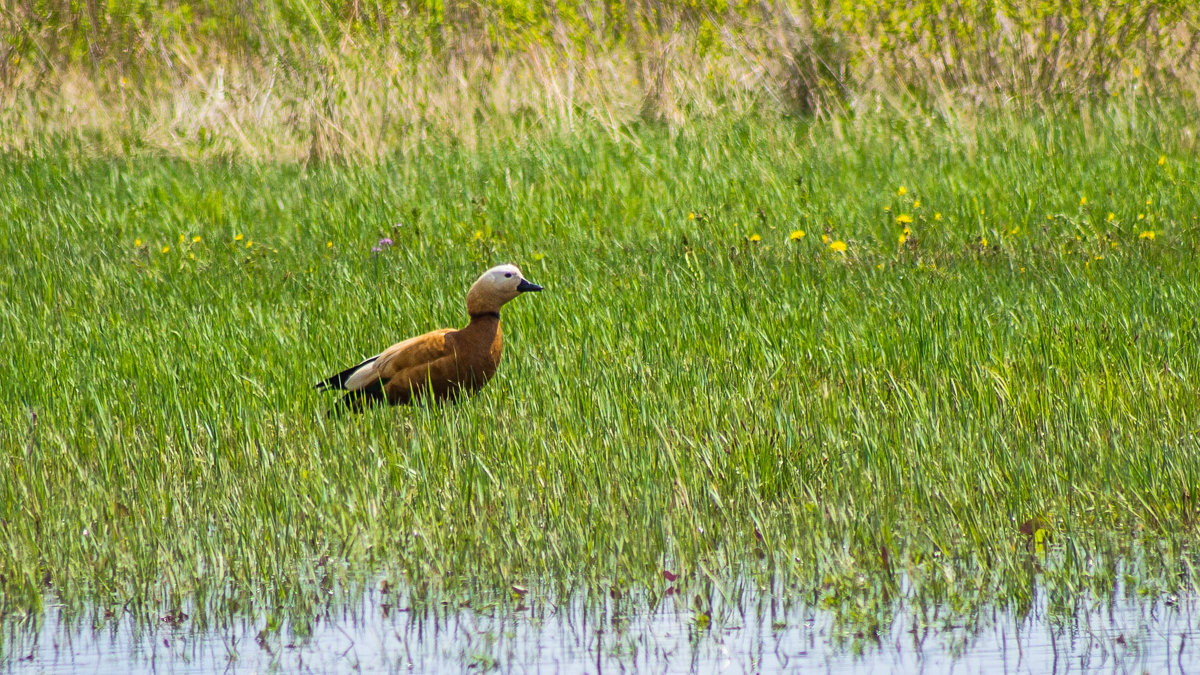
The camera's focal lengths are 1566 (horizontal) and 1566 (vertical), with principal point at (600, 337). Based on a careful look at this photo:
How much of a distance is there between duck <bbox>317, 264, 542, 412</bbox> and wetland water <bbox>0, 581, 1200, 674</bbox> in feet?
6.51

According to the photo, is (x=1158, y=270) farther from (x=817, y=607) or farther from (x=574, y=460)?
(x=817, y=607)

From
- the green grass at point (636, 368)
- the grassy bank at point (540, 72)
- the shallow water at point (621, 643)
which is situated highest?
the grassy bank at point (540, 72)

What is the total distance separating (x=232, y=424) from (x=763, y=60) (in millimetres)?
8584

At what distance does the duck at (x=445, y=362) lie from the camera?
5805mm

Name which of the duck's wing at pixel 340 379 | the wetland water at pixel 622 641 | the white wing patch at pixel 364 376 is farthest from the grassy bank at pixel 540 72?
the wetland water at pixel 622 641

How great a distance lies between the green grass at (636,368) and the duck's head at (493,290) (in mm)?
371

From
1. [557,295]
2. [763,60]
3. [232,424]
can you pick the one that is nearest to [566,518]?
[232,424]

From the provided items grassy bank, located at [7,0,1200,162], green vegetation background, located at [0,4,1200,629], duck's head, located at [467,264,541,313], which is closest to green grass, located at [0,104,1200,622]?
green vegetation background, located at [0,4,1200,629]

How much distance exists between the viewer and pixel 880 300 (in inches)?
303

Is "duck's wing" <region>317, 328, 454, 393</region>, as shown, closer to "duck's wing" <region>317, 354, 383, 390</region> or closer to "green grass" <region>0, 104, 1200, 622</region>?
"duck's wing" <region>317, 354, 383, 390</region>

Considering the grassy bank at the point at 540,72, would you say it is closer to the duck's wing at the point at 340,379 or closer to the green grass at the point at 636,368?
the green grass at the point at 636,368

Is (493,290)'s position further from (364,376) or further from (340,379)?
(340,379)

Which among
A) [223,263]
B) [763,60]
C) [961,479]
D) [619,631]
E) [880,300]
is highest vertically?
[763,60]

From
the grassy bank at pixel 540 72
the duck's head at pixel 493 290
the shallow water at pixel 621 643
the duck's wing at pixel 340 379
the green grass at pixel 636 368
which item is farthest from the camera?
the grassy bank at pixel 540 72
